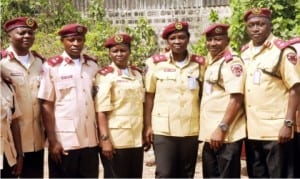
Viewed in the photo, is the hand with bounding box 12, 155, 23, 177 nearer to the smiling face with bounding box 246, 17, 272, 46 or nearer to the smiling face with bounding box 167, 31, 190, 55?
the smiling face with bounding box 167, 31, 190, 55

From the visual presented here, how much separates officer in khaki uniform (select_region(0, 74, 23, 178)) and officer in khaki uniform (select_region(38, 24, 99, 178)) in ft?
1.05

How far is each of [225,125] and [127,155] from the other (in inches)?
36.0

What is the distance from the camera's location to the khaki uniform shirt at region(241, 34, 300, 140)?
482cm

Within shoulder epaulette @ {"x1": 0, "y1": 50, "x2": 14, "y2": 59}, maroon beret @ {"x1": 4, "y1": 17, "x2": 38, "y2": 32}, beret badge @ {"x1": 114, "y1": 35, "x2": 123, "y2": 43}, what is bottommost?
shoulder epaulette @ {"x1": 0, "y1": 50, "x2": 14, "y2": 59}

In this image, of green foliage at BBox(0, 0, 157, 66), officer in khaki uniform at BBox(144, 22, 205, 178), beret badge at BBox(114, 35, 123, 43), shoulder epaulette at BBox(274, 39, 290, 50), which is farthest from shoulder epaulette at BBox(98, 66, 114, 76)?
green foliage at BBox(0, 0, 157, 66)

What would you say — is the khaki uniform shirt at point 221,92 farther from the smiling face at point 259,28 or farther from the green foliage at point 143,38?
the green foliage at point 143,38

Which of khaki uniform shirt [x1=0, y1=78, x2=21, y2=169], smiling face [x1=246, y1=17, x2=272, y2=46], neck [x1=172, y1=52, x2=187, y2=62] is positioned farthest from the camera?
neck [x1=172, y1=52, x2=187, y2=62]

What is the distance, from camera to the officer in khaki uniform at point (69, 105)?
5.03 m

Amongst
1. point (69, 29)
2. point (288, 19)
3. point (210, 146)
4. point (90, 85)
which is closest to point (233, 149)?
point (210, 146)

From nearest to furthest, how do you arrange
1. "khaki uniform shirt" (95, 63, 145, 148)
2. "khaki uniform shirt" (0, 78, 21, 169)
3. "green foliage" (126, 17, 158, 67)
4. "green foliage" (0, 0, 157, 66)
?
"khaki uniform shirt" (0, 78, 21, 169) → "khaki uniform shirt" (95, 63, 145, 148) → "green foliage" (0, 0, 157, 66) → "green foliage" (126, 17, 158, 67)

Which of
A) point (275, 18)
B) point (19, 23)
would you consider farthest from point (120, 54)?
point (275, 18)

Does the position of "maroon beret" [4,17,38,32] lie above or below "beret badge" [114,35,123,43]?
above

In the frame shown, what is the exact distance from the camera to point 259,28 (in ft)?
16.1

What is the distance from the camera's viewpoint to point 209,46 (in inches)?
202
